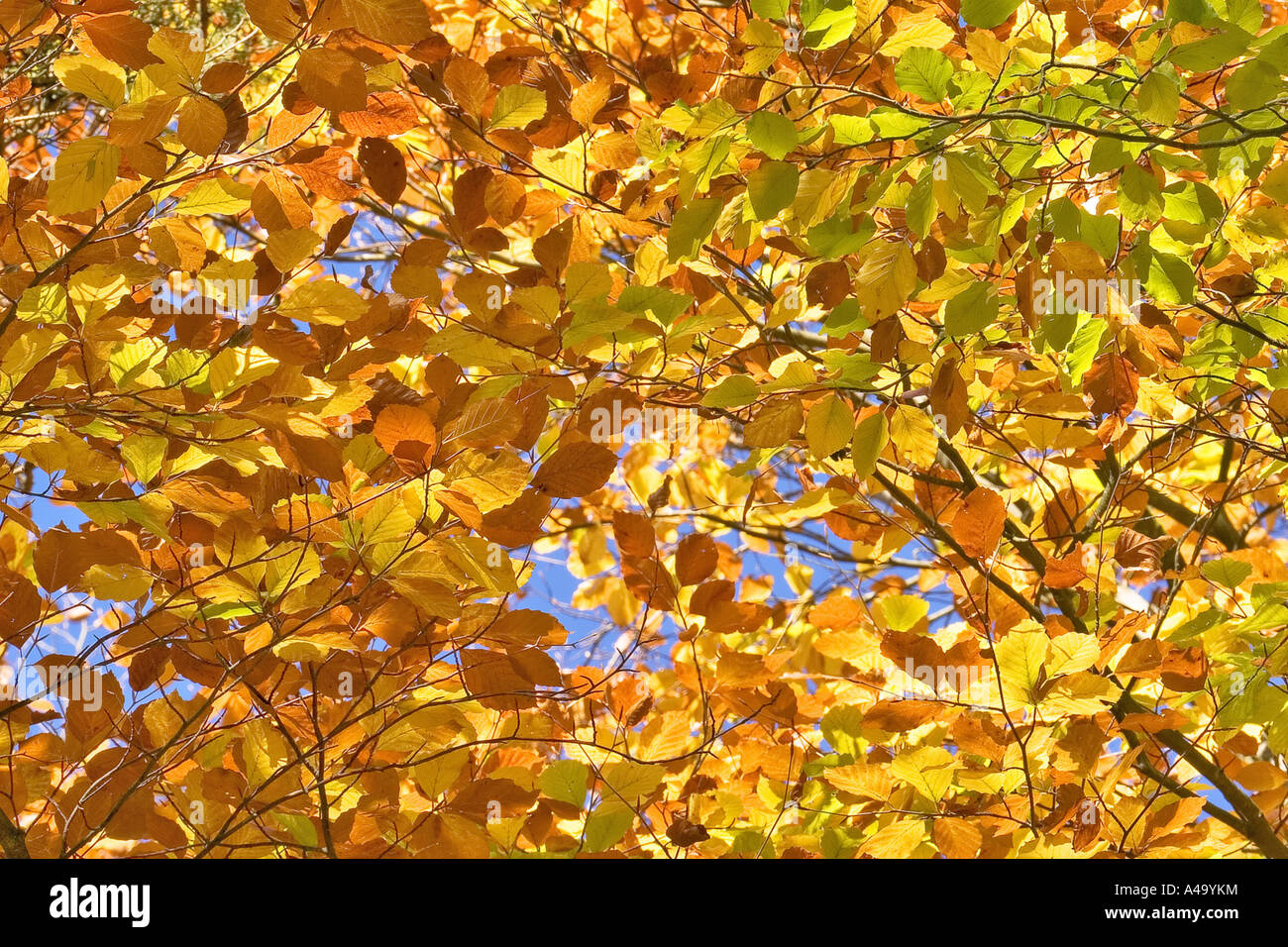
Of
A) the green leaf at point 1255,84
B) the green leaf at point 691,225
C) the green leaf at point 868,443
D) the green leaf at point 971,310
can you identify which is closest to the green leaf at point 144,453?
Result: the green leaf at point 691,225

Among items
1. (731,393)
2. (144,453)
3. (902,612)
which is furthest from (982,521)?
(144,453)

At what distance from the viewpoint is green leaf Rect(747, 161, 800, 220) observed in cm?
161

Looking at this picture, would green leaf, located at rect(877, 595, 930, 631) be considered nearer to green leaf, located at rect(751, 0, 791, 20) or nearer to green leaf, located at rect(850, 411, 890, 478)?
green leaf, located at rect(850, 411, 890, 478)

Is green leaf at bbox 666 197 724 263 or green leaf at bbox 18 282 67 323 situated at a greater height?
green leaf at bbox 666 197 724 263

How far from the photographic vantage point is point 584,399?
1.99 m

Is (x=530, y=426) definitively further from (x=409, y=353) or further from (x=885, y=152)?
(x=885, y=152)

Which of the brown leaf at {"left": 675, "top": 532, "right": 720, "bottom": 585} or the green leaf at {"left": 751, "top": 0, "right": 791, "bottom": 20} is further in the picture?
the brown leaf at {"left": 675, "top": 532, "right": 720, "bottom": 585}

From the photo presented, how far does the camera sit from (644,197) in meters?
2.28

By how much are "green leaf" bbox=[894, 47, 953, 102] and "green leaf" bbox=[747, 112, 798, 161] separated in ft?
0.80

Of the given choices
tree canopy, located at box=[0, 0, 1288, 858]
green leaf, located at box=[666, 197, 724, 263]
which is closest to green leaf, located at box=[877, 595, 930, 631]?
tree canopy, located at box=[0, 0, 1288, 858]

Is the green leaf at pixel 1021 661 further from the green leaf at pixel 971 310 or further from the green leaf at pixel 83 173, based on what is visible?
the green leaf at pixel 83 173

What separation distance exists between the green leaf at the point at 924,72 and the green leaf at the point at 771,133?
0.24 metres

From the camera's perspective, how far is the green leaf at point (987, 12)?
1.42 m
